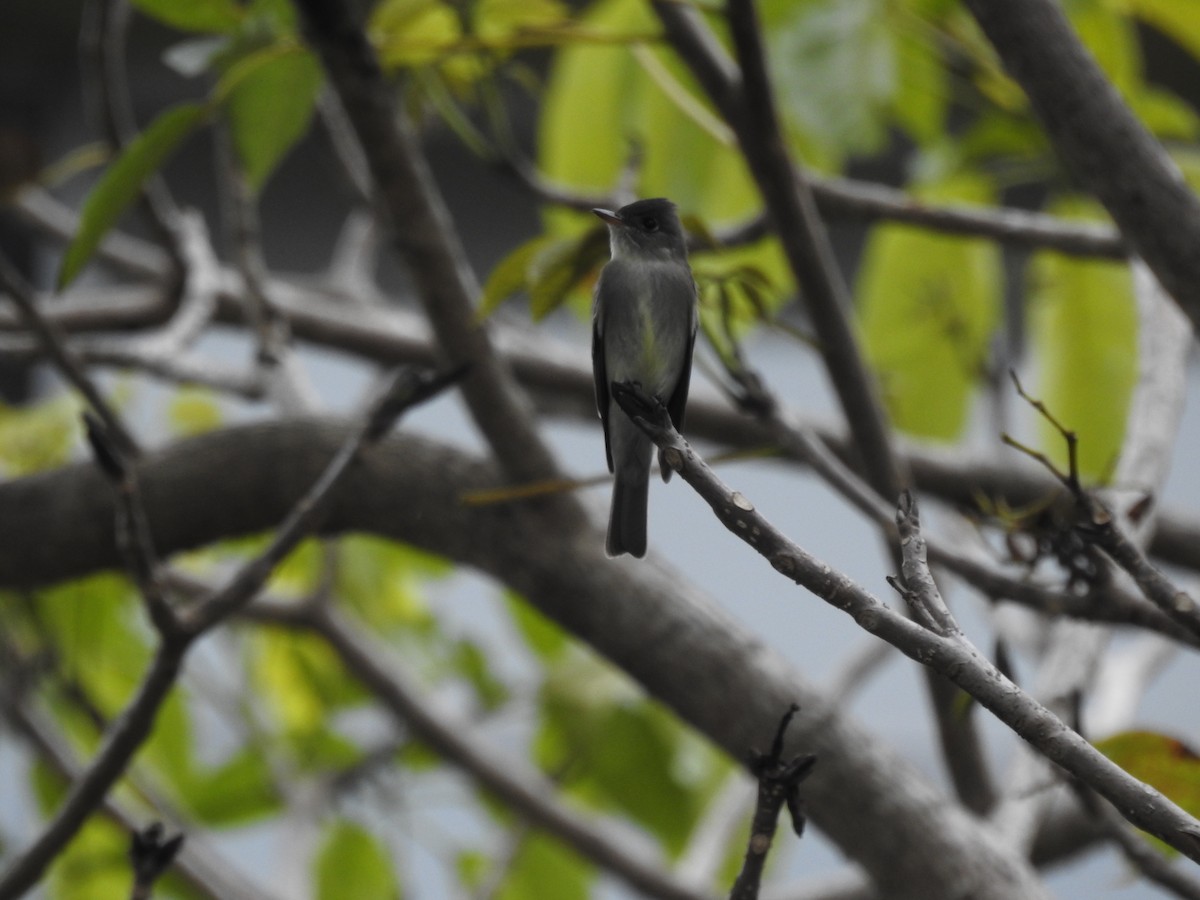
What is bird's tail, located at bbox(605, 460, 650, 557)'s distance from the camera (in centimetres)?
97

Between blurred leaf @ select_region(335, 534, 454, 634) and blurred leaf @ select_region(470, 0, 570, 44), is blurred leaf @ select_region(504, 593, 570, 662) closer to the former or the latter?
blurred leaf @ select_region(335, 534, 454, 634)

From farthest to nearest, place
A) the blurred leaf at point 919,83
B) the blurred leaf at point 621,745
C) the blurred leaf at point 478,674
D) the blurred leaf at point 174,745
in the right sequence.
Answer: the blurred leaf at point 478,674 → the blurred leaf at point 174,745 → the blurred leaf at point 621,745 → the blurred leaf at point 919,83

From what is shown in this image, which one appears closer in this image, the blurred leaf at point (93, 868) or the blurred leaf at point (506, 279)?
the blurred leaf at point (506, 279)

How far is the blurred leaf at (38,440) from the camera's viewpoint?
2.08 meters

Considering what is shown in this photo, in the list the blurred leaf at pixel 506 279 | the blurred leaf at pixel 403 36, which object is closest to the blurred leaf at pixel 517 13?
the blurred leaf at pixel 403 36

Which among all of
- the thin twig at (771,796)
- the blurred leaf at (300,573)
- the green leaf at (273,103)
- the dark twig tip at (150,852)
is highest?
the blurred leaf at (300,573)

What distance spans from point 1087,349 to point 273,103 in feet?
4.10

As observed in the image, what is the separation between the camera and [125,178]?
115cm

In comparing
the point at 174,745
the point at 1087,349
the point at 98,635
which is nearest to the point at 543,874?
the point at 174,745

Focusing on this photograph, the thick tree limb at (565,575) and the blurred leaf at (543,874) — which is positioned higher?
the blurred leaf at (543,874)

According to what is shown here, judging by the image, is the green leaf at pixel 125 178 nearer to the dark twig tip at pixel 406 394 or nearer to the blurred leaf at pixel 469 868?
the dark twig tip at pixel 406 394

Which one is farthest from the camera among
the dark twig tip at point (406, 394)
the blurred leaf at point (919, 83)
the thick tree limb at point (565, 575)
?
the blurred leaf at point (919, 83)

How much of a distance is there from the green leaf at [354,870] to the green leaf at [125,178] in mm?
1523

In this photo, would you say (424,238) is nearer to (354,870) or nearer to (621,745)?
(621,745)
